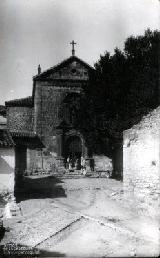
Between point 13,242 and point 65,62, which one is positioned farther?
point 65,62

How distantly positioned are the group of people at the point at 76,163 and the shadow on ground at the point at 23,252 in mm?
17868

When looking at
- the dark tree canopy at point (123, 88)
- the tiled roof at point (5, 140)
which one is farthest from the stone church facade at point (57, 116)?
the tiled roof at point (5, 140)

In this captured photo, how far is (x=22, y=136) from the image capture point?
27109 millimetres

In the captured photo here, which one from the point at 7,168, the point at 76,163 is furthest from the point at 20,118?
the point at 7,168

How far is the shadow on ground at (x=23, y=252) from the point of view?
7477 mm

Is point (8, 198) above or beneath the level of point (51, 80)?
beneath

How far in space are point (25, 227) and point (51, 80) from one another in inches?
756

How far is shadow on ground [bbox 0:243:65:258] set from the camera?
24.5ft

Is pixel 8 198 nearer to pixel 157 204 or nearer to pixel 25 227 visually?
pixel 25 227

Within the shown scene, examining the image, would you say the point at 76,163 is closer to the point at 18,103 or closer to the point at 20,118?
the point at 20,118

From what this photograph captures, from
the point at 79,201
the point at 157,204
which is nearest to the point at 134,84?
the point at 79,201

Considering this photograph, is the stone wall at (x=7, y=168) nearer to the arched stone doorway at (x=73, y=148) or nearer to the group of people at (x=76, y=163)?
the group of people at (x=76, y=163)

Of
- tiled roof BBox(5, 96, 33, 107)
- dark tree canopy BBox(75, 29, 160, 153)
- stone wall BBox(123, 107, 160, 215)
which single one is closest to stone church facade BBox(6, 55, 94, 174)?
tiled roof BBox(5, 96, 33, 107)

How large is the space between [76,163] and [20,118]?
689 cm
